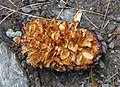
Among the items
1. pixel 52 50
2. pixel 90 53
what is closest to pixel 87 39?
pixel 90 53

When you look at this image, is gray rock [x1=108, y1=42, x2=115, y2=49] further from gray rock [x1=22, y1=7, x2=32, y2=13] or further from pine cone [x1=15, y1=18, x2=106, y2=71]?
gray rock [x1=22, y1=7, x2=32, y2=13]

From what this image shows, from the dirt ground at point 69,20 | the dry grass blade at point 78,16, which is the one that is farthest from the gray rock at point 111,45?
the dry grass blade at point 78,16

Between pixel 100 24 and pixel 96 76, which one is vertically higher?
pixel 100 24

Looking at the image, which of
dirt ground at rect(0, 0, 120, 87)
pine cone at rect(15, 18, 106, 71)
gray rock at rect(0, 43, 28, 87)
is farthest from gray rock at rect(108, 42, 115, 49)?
gray rock at rect(0, 43, 28, 87)

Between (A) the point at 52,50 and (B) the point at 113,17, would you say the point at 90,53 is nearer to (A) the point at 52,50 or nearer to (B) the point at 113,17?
(A) the point at 52,50

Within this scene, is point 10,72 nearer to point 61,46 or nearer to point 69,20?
point 61,46

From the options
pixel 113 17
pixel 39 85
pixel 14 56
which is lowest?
pixel 39 85

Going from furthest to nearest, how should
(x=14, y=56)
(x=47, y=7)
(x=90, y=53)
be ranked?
(x=47, y=7) < (x=14, y=56) < (x=90, y=53)

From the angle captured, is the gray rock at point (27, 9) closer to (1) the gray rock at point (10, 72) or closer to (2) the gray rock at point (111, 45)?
(1) the gray rock at point (10, 72)
